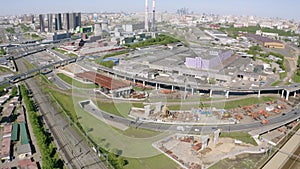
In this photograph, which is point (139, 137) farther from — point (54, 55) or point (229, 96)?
point (54, 55)

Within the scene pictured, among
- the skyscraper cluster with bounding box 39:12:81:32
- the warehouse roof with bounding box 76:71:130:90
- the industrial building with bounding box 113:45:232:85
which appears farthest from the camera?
the skyscraper cluster with bounding box 39:12:81:32

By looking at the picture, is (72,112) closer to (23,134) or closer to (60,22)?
(23,134)

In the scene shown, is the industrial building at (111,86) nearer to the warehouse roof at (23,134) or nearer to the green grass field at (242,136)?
the warehouse roof at (23,134)

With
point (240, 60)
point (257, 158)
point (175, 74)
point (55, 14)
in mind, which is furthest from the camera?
point (55, 14)

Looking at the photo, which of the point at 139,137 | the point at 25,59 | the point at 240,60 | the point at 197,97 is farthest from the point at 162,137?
the point at 25,59

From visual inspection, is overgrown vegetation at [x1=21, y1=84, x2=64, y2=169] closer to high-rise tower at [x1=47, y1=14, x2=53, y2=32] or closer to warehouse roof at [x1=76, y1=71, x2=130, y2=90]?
warehouse roof at [x1=76, y1=71, x2=130, y2=90]

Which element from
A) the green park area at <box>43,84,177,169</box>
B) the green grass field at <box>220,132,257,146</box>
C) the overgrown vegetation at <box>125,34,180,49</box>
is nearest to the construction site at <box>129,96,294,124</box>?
the green grass field at <box>220,132,257,146</box>

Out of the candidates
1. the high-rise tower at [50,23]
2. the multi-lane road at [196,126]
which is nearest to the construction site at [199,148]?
the multi-lane road at [196,126]

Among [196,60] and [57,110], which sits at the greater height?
[196,60]
